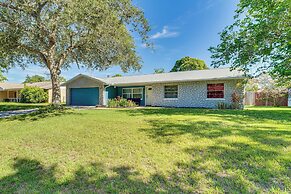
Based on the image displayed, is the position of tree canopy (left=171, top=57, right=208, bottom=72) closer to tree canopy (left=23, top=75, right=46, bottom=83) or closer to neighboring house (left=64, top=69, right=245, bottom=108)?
neighboring house (left=64, top=69, right=245, bottom=108)

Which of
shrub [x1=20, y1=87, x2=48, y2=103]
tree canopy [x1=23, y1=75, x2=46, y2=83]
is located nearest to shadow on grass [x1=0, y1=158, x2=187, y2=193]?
shrub [x1=20, y1=87, x2=48, y2=103]

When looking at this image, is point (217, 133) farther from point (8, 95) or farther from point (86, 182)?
point (8, 95)

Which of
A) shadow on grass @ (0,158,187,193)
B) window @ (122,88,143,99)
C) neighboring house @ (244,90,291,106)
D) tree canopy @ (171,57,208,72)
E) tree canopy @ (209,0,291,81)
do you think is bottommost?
shadow on grass @ (0,158,187,193)

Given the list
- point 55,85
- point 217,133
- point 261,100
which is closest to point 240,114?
point 217,133

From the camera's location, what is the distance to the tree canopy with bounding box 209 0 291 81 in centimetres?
1007

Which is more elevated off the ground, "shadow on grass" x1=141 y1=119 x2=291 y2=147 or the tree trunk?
the tree trunk

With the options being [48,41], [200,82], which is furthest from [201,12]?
[48,41]

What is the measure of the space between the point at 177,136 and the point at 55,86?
11879mm

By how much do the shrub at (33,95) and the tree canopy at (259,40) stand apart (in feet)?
86.2

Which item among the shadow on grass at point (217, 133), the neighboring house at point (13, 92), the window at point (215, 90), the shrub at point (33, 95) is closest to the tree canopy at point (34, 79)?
the neighboring house at point (13, 92)

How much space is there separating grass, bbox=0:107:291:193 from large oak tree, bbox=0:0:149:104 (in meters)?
6.91

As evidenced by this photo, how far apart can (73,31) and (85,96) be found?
9.37 m

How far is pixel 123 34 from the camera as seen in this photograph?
13156 millimetres

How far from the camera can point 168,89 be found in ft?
59.5
